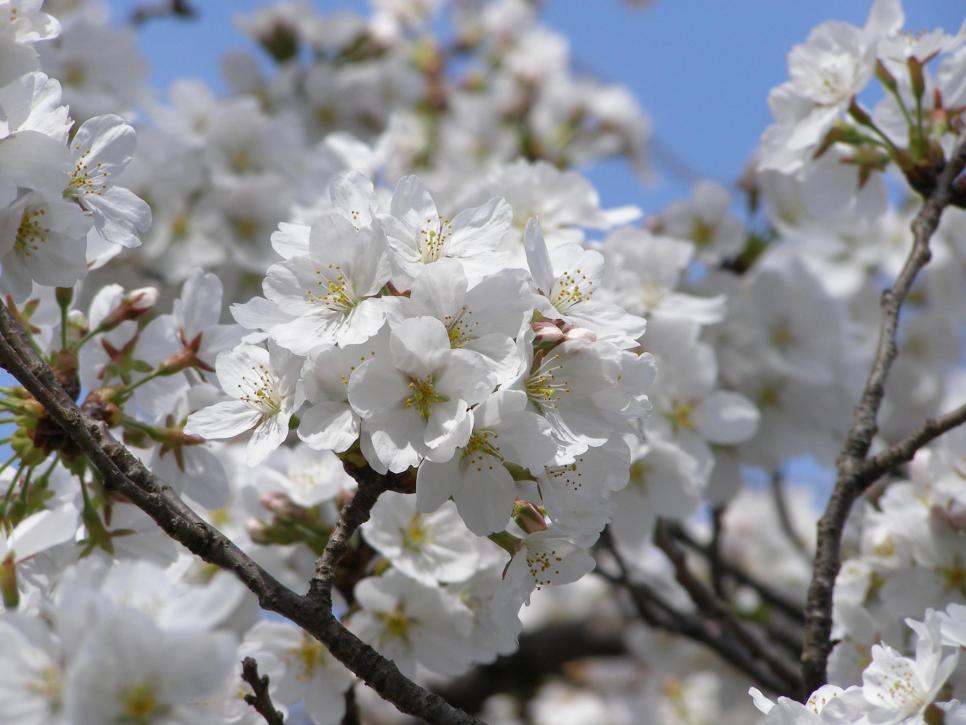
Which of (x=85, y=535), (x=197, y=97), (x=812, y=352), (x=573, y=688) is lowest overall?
(x=573, y=688)

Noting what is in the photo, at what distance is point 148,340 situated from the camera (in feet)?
7.06

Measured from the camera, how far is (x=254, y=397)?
1.77 m

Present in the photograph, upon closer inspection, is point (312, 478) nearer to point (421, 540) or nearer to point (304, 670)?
point (421, 540)

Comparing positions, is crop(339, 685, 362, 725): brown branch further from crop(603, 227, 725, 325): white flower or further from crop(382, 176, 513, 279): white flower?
crop(603, 227, 725, 325): white flower

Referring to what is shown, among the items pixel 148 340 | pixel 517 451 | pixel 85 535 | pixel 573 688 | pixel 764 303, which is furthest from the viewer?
pixel 573 688

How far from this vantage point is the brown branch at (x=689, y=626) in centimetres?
296

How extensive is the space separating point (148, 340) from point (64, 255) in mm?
387

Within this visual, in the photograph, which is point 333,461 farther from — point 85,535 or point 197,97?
point 197,97

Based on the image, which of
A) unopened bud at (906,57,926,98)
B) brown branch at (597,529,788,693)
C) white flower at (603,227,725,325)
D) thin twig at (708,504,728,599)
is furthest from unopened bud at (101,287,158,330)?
thin twig at (708,504,728,599)

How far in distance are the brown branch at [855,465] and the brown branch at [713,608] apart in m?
0.64

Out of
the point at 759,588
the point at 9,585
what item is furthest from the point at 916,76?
the point at 9,585

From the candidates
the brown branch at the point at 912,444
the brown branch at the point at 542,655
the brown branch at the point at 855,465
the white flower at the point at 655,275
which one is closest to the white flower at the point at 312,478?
the white flower at the point at 655,275

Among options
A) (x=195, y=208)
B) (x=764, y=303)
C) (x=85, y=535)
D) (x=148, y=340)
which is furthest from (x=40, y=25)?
(x=764, y=303)

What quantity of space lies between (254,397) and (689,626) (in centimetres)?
192
